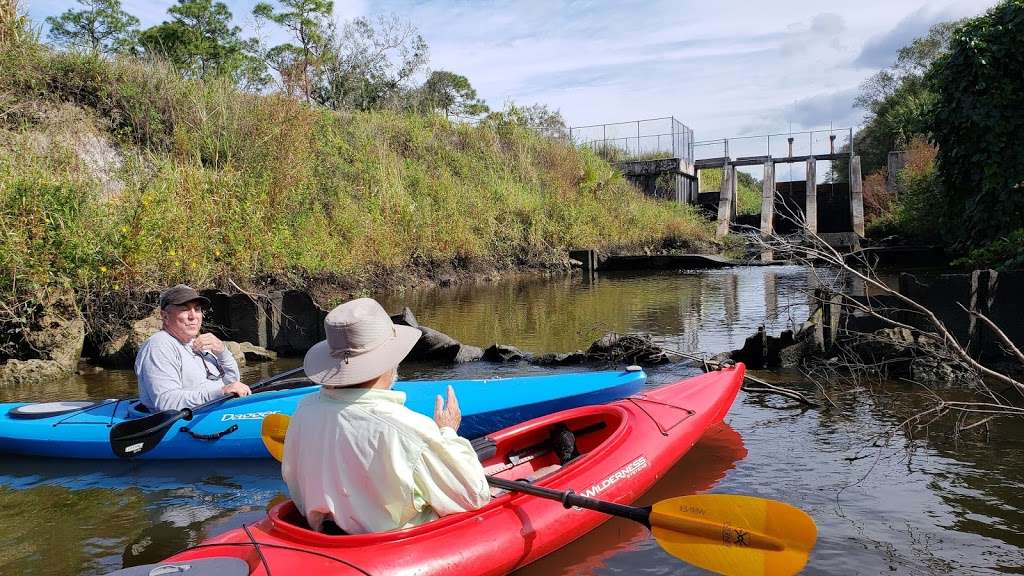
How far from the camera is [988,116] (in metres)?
10.4

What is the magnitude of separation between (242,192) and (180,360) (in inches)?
256

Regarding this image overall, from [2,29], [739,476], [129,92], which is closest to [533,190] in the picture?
[129,92]

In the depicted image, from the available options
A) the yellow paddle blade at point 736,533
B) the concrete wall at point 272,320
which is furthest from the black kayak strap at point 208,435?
the concrete wall at point 272,320

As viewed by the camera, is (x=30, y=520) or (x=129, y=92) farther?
(x=129, y=92)

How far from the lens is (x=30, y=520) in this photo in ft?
14.5

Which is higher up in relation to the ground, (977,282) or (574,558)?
(977,282)

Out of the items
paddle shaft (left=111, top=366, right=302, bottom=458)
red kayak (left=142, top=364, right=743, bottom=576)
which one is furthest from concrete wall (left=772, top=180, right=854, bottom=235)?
paddle shaft (left=111, top=366, right=302, bottom=458)

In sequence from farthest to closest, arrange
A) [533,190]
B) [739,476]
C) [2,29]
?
[533,190] < [2,29] < [739,476]

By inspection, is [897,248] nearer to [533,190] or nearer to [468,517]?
[533,190]

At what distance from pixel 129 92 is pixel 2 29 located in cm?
215

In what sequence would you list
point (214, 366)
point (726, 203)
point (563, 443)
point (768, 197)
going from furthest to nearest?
point (726, 203)
point (768, 197)
point (214, 366)
point (563, 443)

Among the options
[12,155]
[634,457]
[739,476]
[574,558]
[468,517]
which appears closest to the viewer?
[468,517]

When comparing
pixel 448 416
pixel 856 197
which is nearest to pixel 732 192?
pixel 856 197

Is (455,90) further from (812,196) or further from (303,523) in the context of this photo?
(303,523)
